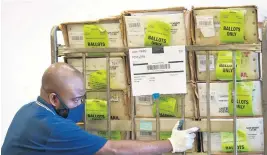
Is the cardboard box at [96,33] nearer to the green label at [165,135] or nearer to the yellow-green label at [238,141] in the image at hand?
the green label at [165,135]

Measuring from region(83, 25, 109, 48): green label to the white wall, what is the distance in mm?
1561

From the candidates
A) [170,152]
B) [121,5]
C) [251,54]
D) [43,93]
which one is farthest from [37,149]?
[121,5]

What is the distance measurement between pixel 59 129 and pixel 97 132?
0.99ft

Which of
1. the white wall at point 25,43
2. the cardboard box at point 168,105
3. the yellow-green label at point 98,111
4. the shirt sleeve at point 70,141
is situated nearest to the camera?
the shirt sleeve at point 70,141

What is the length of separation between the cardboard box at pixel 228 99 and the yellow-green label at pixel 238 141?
0.08 meters

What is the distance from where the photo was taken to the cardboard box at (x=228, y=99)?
64.1 inches

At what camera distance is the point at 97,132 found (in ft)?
6.09

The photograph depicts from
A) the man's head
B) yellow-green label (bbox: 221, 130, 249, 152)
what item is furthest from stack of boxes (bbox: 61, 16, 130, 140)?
yellow-green label (bbox: 221, 130, 249, 152)

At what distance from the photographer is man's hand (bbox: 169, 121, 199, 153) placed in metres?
1.63

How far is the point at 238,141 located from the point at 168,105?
35 cm

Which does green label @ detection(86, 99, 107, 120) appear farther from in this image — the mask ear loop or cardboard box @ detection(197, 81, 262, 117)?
cardboard box @ detection(197, 81, 262, 117)

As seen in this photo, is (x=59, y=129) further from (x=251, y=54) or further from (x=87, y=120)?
(x=251, y=54)

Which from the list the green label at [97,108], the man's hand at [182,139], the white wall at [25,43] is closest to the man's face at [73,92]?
the green label at [97,108]

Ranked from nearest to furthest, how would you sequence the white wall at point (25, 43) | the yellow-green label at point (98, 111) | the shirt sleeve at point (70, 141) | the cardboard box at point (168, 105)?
the shirt sleeve at point (70, 141)
the cardboard box at point (168, 105)
the yellow-green label at point (98, 111)
the white wall at point (25, 43)
